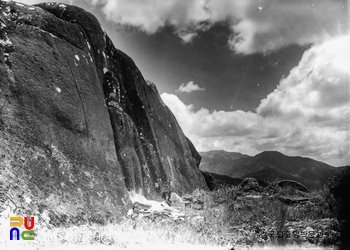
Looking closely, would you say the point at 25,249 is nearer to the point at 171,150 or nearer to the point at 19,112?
the point at 19,112

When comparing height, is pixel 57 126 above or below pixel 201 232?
above

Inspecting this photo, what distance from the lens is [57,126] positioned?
38.6ft

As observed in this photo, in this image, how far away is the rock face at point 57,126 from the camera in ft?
32.4

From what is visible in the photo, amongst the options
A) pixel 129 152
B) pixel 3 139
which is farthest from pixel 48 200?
pixel 129 152

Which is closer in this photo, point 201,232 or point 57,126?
point 201,232

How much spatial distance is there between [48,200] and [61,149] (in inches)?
88.5

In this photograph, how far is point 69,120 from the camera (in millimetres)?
12414

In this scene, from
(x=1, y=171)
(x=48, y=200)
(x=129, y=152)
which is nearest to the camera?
(x=1, y=171)

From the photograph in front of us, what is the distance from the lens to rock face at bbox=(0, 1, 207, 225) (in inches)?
389

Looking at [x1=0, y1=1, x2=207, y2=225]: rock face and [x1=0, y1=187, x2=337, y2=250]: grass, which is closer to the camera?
[x1=0, y1=187, x2=337, y2=250]: grass

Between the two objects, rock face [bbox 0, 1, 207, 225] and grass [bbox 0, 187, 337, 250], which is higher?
rock face [bbox 0, 1, 207, 225]

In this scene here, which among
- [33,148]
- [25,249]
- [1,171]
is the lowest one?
[25,249]

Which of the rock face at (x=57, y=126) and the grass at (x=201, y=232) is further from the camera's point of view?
the rock face at (x=57, y=126)

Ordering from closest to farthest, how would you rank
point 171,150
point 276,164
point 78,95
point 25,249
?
point 25,249 → point 78,95 → point 171,150 → point 276,164
